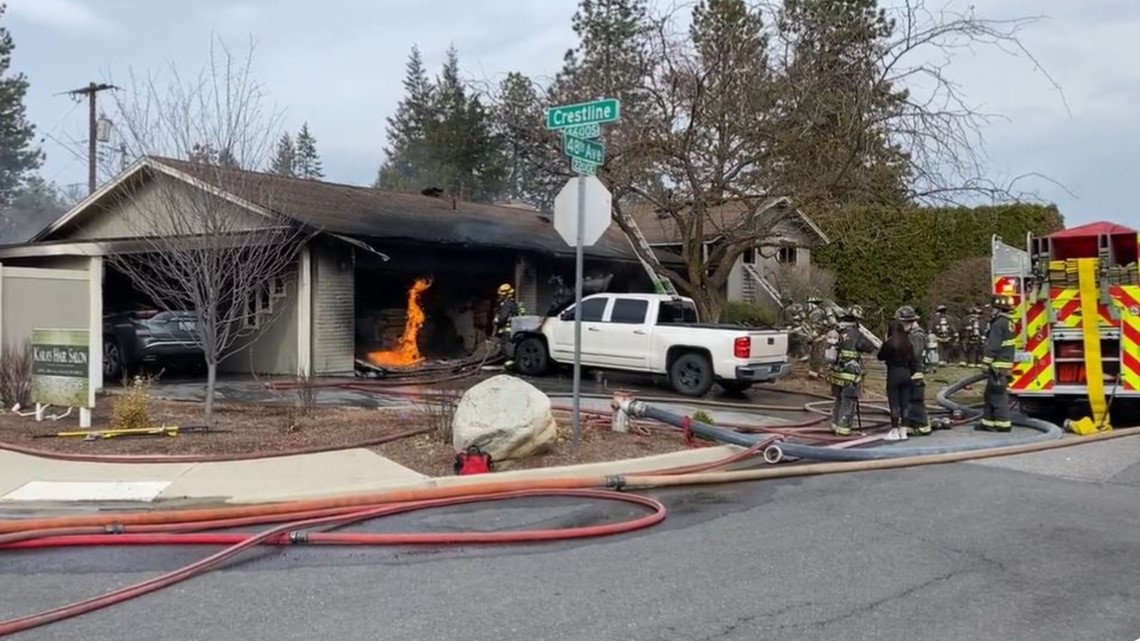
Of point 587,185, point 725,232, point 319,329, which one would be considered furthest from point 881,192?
point 319,329

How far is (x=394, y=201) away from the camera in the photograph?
21703mm

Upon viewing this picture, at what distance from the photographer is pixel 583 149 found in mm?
9039

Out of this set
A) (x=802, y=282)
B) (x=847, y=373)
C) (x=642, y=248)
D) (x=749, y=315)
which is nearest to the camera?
(x=847, y=373)

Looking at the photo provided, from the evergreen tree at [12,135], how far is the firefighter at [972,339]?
43.2m

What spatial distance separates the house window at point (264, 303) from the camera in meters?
17.3

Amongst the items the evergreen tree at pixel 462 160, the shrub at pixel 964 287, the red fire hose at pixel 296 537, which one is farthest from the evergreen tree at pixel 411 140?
the red fire hose at pixel 296 537

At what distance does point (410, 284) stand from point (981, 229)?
18196mm

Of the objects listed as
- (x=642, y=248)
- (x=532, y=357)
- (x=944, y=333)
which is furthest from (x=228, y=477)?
(x=944, y=333)

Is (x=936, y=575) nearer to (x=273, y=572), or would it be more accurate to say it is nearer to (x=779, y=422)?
(x=273, y=572)

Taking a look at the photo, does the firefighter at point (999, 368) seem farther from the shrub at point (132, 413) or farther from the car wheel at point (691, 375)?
the shrub at point (132, 413)

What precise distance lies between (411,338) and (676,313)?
659 centimetres

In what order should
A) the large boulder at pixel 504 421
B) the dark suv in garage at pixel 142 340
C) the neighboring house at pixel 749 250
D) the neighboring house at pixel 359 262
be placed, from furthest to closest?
the neighboring house at pixel 749 250, the neighboring house at pixel 359 262, the dark suv in garage at pixel 142 340, the large boulder at pixel 504 421

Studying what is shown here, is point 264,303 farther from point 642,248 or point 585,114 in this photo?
point 585,114

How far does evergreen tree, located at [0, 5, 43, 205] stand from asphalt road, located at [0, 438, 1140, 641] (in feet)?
154
